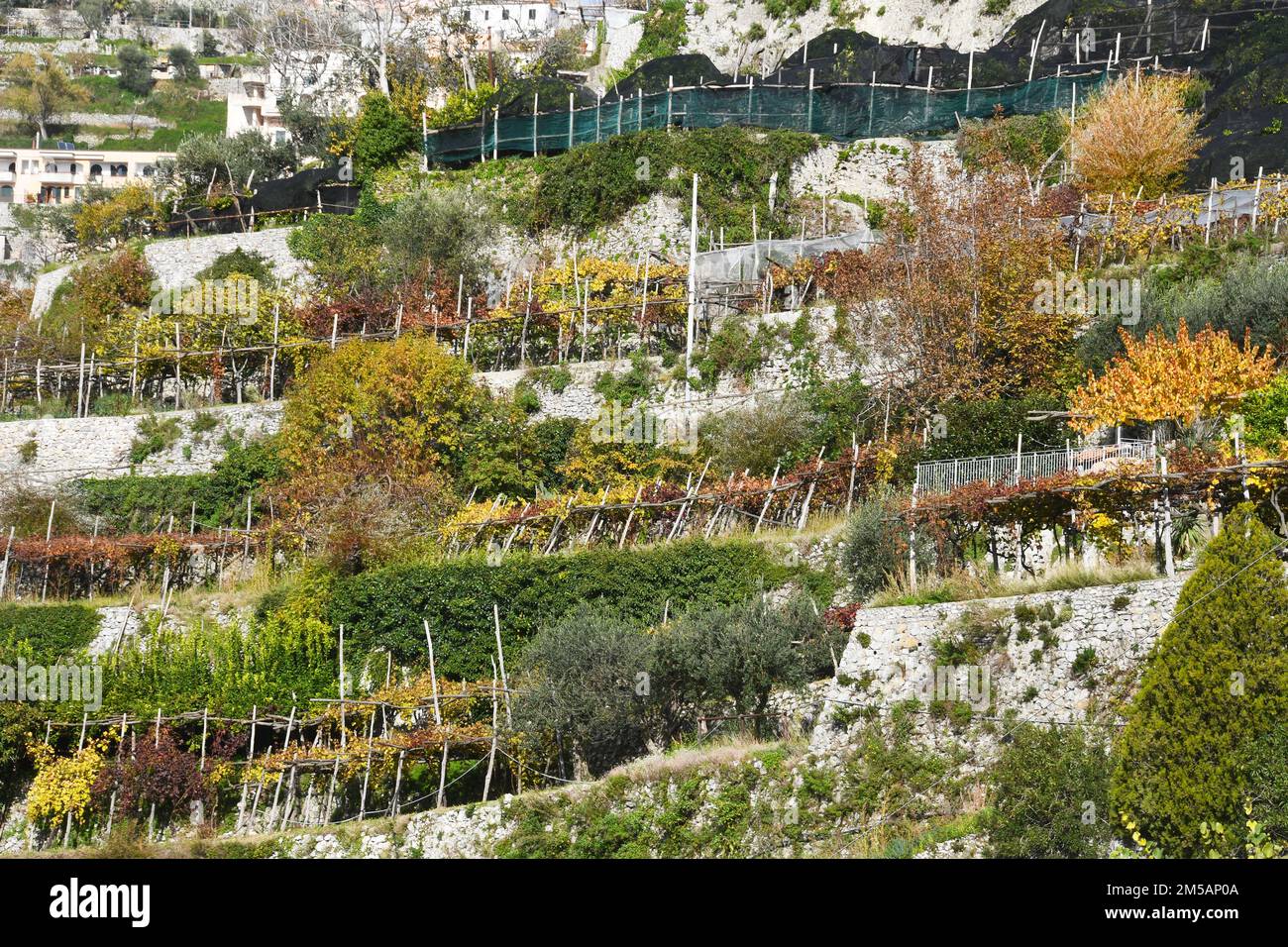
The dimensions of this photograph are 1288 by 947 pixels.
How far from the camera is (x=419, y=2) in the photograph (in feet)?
202

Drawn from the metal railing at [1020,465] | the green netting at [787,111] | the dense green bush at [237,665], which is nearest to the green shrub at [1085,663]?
the metal railing at [1020,465]

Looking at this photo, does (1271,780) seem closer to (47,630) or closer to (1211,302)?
(1211,302)

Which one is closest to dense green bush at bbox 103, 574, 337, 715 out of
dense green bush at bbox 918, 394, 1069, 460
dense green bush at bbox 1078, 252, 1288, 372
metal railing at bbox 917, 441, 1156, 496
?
metal railing at bbox 917, 441, 1156, 496

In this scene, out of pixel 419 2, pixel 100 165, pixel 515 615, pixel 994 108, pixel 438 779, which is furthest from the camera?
pixel 100 165

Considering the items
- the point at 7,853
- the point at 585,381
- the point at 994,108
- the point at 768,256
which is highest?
the point at 994,108

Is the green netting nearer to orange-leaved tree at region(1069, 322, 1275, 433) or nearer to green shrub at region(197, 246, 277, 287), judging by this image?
green shrub at region(197, 246, 277, 287)

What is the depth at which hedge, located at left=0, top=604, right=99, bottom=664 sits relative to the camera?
2561 centimetres

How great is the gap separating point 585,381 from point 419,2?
36.7m

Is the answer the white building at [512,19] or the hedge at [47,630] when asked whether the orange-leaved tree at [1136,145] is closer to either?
the hedge at [47,630]

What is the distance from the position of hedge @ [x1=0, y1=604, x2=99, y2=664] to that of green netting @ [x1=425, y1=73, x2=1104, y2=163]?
61.0ft

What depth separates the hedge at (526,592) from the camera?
2392cm

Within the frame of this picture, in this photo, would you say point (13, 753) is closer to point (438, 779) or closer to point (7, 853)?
point (7, 853)

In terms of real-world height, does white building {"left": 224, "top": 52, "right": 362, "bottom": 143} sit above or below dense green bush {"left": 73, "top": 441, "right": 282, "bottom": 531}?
above

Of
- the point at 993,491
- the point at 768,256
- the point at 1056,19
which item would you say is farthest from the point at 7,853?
the point at 1056,19
